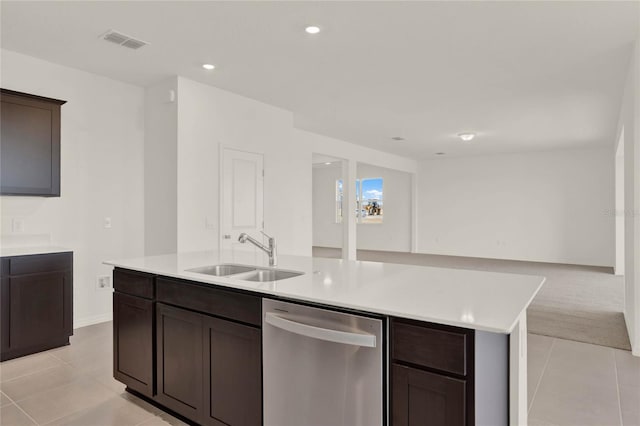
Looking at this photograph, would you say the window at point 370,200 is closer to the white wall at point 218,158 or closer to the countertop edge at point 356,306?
the white wall at point 218,158

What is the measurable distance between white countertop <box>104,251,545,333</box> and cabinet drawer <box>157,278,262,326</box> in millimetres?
58

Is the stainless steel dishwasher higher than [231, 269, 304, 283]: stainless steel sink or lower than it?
lower

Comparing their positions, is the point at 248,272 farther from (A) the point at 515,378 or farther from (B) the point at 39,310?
(B) the point at 39,310

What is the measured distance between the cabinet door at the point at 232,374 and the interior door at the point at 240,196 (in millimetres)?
2600

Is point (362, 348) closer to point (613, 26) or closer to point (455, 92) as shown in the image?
point (613, 26)

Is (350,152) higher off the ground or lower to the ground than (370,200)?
higher

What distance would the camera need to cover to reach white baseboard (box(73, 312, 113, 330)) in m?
4.05

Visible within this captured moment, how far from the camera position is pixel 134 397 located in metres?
2.59

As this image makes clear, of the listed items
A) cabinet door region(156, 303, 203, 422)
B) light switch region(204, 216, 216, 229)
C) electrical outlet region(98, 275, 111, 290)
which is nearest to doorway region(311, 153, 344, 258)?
light switch region(204, 216, 216, 229)

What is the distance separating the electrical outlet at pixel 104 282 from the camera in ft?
13.9

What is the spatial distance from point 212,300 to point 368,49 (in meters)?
2.56

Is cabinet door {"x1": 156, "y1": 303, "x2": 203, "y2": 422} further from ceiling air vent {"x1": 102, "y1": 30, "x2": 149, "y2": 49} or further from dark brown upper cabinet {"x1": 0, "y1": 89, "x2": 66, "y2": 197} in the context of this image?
ceiling air vent {"x1": 102, "y1": 30, "x2": 149, "y2": 49}

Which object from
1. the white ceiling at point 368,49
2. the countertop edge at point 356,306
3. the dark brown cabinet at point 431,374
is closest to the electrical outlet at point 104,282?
the white ceiling at point 368,49

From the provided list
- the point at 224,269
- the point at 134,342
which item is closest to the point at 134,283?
the point at 134,342
